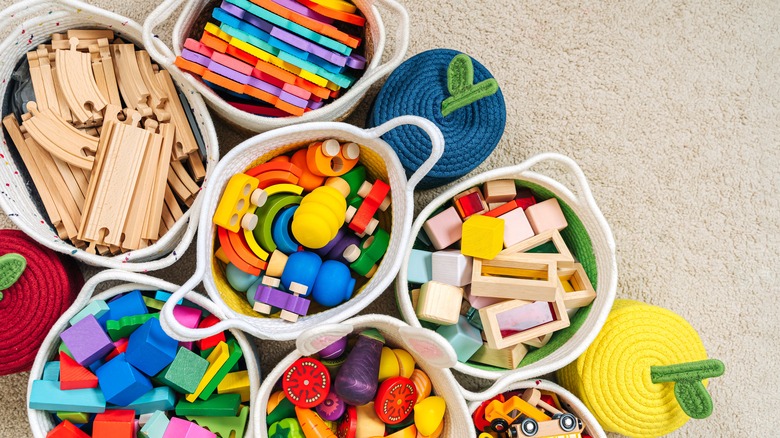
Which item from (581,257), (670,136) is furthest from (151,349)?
(670,136)

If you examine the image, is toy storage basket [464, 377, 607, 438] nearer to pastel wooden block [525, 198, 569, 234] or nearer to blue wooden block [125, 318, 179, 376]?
pastel wooden block [525, 198, 569, 234]

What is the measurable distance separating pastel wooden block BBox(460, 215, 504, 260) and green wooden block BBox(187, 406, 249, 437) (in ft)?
1.44

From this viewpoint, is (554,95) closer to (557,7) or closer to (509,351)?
(557,7)

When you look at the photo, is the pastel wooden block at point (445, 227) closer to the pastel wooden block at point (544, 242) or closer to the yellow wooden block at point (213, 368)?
the pastel wooden block at point (544, 242)

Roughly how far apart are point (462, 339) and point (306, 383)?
253 mm

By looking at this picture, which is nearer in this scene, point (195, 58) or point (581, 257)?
point (195, 58)

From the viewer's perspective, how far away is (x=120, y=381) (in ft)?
2.83

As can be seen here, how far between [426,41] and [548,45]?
9.6 inches

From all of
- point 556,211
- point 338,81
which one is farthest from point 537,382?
point 338,81

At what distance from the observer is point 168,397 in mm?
897

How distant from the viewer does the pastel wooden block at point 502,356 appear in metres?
0.96

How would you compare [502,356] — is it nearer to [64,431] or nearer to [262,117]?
[262,117]

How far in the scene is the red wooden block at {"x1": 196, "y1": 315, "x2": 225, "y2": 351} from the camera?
Answer: 2.99 feet

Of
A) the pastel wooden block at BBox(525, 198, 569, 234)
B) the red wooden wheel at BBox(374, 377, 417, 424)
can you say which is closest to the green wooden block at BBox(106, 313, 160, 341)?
the red wooden wheel at BBox(374, 377, 417, 424)
